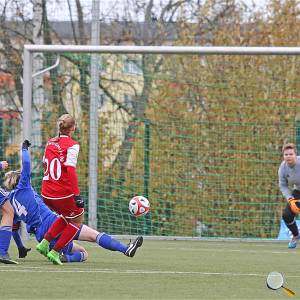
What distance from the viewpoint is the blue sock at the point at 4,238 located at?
12656mm

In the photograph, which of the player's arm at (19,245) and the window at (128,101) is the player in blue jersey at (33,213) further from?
the window at (128,101)

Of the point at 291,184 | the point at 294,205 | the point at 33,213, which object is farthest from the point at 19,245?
the point at 291,184

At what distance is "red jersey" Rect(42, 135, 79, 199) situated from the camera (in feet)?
40.4

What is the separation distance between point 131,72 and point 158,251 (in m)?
5.77

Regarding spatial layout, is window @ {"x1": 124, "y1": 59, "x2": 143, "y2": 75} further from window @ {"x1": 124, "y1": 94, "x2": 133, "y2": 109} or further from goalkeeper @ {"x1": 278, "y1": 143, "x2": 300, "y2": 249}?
goalkeeper @ {"x1": 278, "y1": 143, "x2": 300, "y2": 249}

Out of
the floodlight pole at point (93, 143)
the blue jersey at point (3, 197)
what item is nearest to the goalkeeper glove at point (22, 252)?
the blue jersey at point (3, 197)

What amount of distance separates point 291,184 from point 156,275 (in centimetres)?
652

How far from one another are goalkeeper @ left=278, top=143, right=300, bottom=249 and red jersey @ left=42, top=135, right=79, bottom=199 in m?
5.33

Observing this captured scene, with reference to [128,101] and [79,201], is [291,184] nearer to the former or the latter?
[128,101]

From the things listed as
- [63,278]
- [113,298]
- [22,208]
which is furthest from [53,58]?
[113,298]

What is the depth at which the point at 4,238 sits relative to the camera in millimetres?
12742

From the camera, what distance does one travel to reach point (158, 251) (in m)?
15.7

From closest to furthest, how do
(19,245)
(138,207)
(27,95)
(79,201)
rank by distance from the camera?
(79,201) < (19,245) < (138,207) < (27,95)

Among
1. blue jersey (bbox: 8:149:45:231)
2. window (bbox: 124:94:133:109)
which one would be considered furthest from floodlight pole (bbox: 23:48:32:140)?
blue jersey (bbox: 8:149:45:231)
